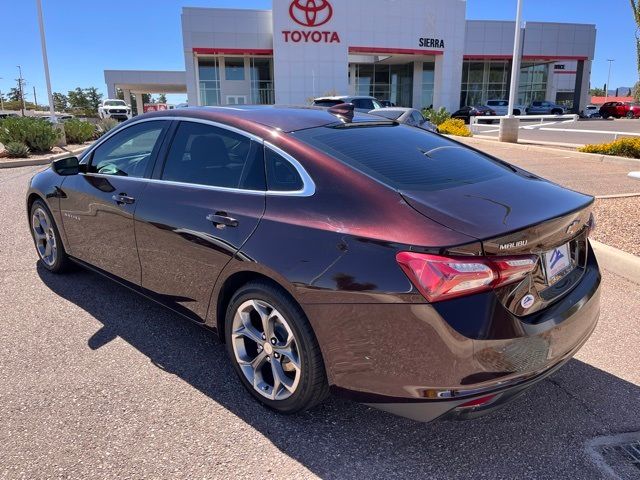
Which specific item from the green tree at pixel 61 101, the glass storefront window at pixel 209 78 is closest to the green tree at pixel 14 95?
the green tree at pixel 61 101

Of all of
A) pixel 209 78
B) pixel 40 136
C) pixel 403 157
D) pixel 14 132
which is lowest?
pixel 40 136

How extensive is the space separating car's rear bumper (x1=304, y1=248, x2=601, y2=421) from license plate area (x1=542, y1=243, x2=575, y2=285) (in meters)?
0.14

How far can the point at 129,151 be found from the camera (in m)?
4.12

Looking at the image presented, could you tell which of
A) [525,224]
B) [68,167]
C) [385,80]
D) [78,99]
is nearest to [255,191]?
[525,224]

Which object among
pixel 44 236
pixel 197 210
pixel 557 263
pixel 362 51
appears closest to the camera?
pixel 557 263

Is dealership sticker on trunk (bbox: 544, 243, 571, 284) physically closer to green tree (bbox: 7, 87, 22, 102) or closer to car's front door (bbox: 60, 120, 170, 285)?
car's front door (bbox: 60, 120, 170, 285)

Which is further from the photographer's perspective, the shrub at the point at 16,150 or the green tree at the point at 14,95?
the green tree at the point at 14,95

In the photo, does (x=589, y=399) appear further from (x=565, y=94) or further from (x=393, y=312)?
(x=565, y=94)

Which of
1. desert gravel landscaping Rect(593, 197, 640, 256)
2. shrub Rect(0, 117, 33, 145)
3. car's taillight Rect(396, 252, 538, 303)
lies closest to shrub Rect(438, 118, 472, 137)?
desert gravel landscaping Rect(593, 197, 640, 256)

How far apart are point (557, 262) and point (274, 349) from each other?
1.50 meters

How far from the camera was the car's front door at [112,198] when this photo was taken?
11.6ft

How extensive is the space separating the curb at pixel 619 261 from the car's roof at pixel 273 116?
287cm

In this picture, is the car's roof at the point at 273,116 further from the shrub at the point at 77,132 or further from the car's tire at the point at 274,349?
the shrub at the point at 77,132

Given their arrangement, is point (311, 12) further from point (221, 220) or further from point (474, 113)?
point (221, 220)
